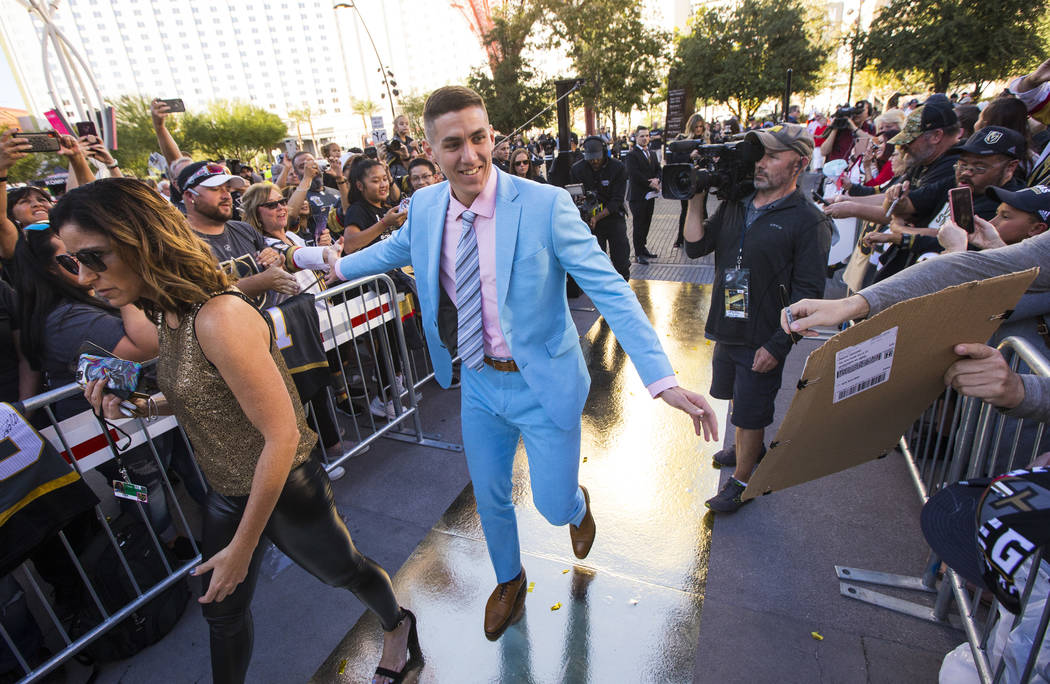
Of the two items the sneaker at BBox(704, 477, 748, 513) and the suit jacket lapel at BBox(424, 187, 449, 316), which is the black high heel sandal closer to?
the suit jacket lapel at BBox(424, 187, 449, 316)

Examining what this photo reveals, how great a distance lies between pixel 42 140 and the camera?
A: 3.68m

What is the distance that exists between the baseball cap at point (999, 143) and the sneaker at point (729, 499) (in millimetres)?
2430

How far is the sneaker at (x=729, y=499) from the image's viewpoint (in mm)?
3211

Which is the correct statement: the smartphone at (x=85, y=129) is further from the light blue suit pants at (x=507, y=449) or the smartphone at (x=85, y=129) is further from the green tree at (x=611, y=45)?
the green tree at (x=611, y=45)

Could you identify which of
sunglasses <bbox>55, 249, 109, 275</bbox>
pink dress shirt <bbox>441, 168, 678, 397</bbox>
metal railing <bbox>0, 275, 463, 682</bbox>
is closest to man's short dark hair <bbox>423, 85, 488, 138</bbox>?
pink dress shirt <bbox>441, 168, 678, 397</bbox>

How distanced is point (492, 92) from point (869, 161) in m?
25.2

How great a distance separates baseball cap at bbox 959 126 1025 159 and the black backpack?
17.0 ft

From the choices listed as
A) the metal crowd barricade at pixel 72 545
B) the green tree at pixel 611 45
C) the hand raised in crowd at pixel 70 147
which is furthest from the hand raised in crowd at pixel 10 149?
the green tree at pixel 611 45

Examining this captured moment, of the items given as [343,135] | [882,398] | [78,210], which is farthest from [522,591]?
[343,135]

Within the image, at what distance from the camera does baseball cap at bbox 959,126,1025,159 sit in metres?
3.03

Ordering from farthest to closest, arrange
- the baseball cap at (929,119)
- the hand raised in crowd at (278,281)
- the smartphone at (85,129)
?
the smartphone at (85,129) < the baseball cap at (929,119) < the hand raised in crowd at (278,281)

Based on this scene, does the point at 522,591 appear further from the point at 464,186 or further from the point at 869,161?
the point at 869,161

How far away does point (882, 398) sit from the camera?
169 cm

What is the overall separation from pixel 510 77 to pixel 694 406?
98.4 feet
